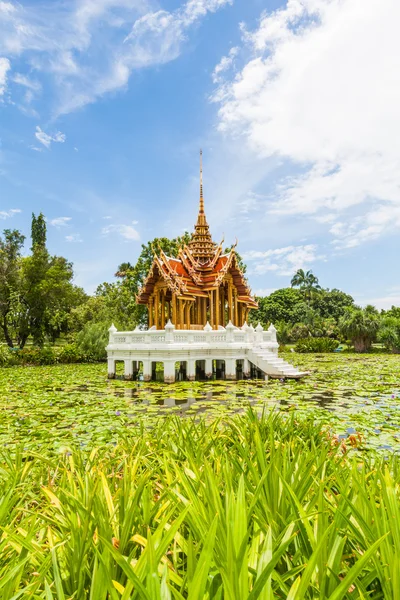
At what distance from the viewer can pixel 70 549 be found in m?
1.94

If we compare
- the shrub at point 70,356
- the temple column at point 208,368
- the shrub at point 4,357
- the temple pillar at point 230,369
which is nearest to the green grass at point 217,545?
the temple pillar at point 230,369

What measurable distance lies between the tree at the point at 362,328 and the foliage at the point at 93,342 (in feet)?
66.7

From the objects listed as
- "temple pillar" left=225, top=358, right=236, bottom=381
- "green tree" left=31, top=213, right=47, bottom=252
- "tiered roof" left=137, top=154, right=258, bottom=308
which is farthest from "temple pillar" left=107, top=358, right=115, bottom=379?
"green tree" left=31, top=213, right=47, bottom=252

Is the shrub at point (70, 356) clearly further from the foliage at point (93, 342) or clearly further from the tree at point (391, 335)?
the tree at point (391, 335)

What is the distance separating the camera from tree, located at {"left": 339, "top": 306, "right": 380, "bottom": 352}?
103 feet

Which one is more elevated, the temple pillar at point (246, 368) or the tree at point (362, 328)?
the tree at point (362, 328)

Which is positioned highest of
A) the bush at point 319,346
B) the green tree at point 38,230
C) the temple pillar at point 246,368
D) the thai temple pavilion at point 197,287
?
the green tree at point 38,230

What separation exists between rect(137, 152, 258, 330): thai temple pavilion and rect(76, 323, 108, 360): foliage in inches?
222

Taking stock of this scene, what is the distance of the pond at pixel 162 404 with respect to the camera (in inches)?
250

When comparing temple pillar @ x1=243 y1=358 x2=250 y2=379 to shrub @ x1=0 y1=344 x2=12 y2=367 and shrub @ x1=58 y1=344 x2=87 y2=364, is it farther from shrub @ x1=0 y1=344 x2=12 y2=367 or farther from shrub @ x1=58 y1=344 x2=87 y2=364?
shrub @ x1=0 y1=344 x2=12 y2=367

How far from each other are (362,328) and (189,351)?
872 inches

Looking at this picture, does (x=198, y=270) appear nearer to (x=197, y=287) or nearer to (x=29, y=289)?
(x=197, y=287)

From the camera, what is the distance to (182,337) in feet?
46.2

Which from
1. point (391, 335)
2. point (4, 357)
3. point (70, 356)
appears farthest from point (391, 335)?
point (4, 357)
